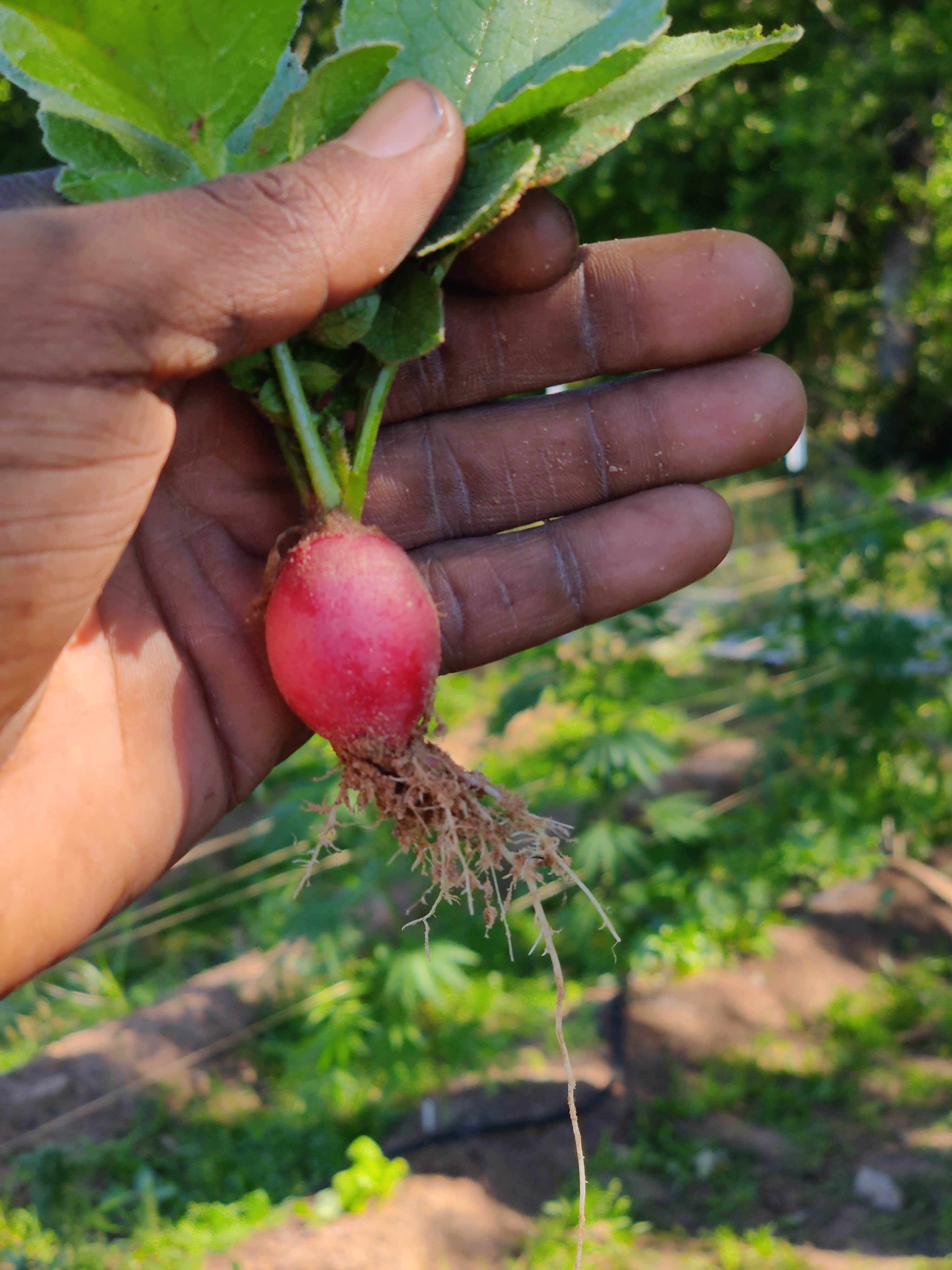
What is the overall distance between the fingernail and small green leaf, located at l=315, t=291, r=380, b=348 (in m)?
0.24

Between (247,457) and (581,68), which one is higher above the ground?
(581,68)

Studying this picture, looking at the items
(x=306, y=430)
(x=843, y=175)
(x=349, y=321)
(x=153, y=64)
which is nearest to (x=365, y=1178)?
(x=306, y=430)

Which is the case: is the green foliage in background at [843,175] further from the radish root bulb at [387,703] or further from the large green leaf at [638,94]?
the radish root bulb at [387,703]

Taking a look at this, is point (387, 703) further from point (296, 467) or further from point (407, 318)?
point (407, 318)

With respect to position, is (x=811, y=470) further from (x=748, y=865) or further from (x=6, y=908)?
(x=6, y=908)

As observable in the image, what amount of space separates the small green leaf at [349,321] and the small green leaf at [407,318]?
0.02 m

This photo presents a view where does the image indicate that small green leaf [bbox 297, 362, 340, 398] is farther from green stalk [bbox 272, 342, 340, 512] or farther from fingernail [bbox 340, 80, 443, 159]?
fingernail [bbox 340, 80, 443, 159]

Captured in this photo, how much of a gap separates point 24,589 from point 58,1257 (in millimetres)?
2025

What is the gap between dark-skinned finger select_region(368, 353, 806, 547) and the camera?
2.06 metres

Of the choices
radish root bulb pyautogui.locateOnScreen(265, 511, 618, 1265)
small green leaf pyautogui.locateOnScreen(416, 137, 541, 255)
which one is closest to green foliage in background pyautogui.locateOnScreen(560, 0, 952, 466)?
small green leaf pyautogui.locateOnScreen(416, 137, 541, 255)

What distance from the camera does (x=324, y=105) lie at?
63.4 inches

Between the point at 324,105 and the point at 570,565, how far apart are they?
3.08 feet

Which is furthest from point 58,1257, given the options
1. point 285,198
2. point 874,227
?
point 874,227

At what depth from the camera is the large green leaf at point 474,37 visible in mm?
1703
